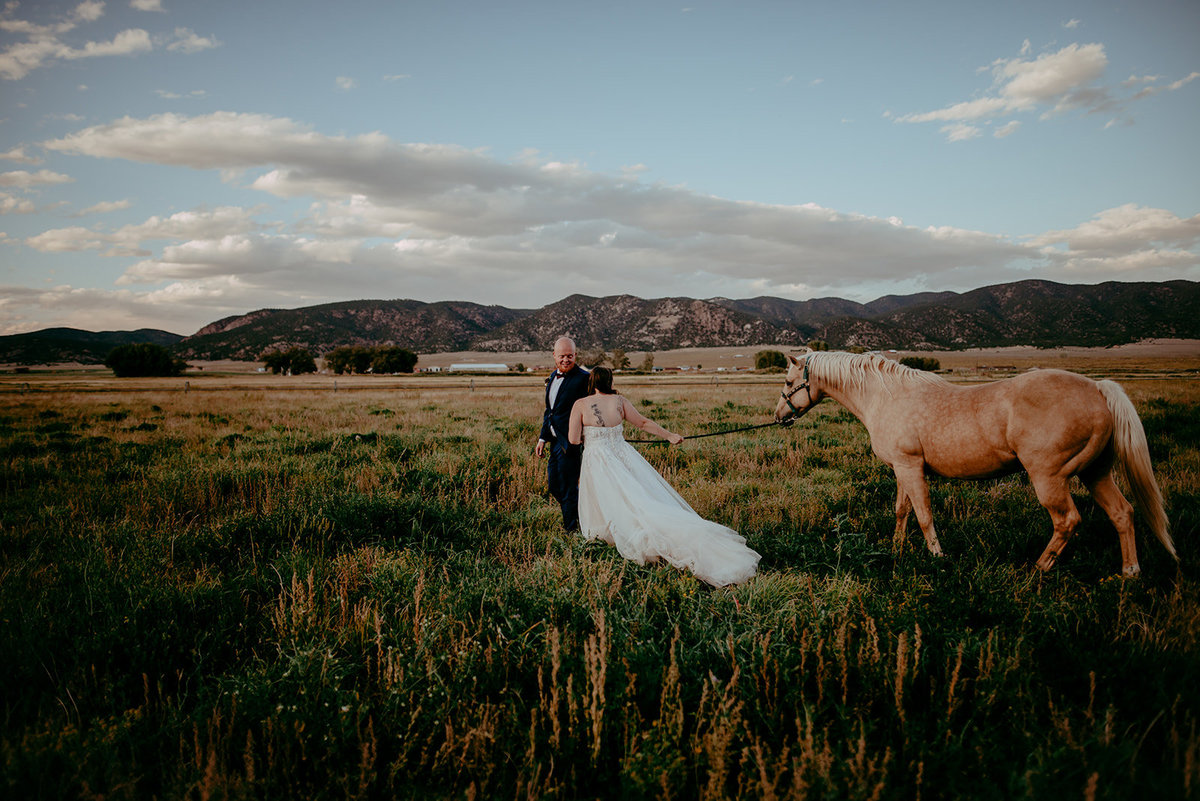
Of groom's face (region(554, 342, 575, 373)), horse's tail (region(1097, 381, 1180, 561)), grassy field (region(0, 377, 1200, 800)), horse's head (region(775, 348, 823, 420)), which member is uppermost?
groom's face (region(554, 342, 575, 373))

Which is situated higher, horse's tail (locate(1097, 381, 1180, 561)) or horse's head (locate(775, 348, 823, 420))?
horse's head (locate(775, 348, 823, 420))

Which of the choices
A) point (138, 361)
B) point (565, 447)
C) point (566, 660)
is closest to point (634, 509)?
point (565, 447)

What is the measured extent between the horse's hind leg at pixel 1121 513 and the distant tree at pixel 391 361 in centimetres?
11635

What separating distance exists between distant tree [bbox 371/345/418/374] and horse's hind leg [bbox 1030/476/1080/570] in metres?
116

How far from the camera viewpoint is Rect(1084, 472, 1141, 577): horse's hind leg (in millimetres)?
4582

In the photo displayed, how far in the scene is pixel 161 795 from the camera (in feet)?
7.80

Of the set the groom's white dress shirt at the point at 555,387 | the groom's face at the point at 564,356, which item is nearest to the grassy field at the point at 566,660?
the groom's white dress shirt at the point at 555,387

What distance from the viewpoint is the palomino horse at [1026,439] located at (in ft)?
15.3

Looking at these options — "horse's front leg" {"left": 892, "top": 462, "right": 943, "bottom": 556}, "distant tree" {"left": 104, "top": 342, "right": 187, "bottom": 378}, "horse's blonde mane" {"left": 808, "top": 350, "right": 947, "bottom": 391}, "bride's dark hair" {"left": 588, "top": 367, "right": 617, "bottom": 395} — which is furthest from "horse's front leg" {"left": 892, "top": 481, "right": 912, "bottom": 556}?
"distant tree" {"left": 104, "top": 342, "right": 187, "bottom": 378}

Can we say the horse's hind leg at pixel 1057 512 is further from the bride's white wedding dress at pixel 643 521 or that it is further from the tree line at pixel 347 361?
the tree line at pixel 347 361

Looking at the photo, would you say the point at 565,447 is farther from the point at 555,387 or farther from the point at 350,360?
the point at 350,360

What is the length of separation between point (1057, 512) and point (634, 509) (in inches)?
157

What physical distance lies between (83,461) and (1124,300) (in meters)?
255

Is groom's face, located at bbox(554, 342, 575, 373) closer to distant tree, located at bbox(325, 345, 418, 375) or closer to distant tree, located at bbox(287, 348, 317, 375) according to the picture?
distant tree, located at bbox(325, 345, 418, 375)
